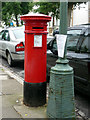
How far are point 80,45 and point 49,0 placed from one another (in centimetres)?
1544

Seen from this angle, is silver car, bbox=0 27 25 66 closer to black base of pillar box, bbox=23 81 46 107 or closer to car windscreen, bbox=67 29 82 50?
car windscreen, bbox=67 29 82 50

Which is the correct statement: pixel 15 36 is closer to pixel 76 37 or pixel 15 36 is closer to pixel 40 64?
pixel 76 37

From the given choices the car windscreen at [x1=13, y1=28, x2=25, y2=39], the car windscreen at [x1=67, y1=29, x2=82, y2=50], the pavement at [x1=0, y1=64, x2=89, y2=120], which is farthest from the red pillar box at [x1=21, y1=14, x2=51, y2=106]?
the car windscreen at [x1=13, y1=28, x2=25, y2=39]

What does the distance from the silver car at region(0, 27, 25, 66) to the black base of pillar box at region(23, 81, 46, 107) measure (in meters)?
3.86

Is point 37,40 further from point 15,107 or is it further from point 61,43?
point 15,107

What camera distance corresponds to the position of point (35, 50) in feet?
14.0

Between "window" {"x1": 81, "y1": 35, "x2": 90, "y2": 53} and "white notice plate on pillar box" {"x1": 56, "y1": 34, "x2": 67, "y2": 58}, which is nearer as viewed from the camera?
"white notice plate on pillar box" {"x1": 56, "y1": 34, "x2": 67, "y2": 58}

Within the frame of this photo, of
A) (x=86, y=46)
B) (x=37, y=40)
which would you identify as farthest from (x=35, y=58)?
(x=86, y=46)

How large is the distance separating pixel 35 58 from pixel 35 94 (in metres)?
0.72

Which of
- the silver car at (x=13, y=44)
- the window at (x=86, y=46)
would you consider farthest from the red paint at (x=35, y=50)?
the silver car at (x=13, y=44)

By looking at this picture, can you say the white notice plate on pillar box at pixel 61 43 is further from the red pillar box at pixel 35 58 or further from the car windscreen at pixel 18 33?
the car windscreen at pixel 18 33

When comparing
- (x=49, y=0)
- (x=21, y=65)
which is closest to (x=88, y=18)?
(x=49, y=0)

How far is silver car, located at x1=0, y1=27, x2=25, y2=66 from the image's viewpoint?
8164mm

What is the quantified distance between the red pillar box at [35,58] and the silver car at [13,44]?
386cm
